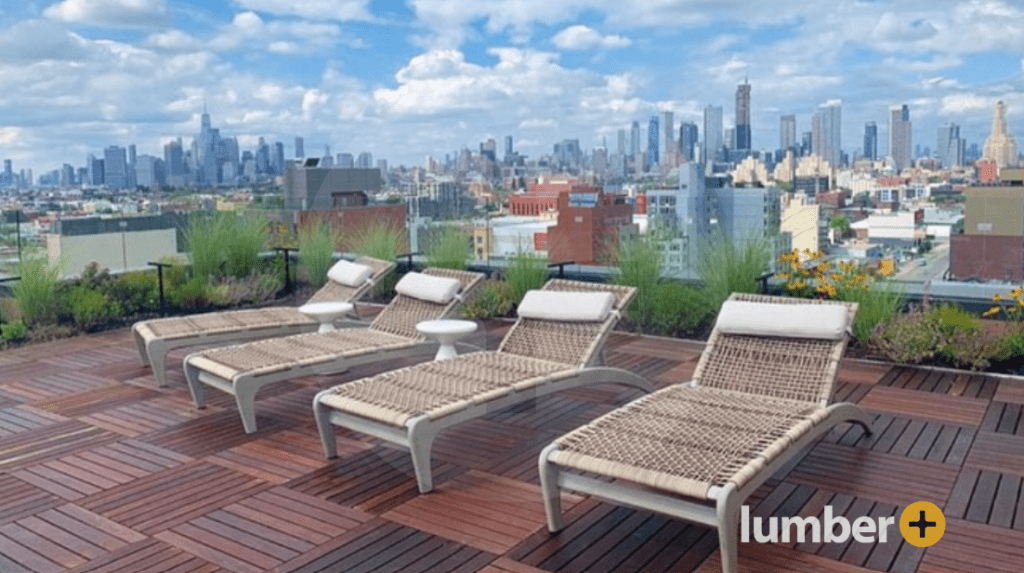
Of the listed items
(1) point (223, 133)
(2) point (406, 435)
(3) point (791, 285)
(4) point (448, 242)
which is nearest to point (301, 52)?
(1) point (223, 133)

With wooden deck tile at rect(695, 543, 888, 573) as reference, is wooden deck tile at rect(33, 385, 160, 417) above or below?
above

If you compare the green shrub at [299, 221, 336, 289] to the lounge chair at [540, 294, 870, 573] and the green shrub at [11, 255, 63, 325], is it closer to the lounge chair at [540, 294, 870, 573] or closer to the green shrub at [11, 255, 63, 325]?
the green shrub at [11, 255, 63, 325]

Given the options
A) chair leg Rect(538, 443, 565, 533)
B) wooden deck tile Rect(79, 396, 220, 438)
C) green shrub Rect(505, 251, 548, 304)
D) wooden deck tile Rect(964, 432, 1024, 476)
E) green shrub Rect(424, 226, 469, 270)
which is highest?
green shrub Rect(424, 226, 469, 270)

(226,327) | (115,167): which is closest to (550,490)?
(226,327)

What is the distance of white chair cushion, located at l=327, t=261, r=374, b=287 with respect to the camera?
20.7 feet

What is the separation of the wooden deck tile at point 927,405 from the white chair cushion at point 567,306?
1490 mm

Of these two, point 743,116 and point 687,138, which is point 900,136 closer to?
point 743,116

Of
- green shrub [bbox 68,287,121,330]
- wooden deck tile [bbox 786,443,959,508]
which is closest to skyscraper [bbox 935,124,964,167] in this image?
wooden deck tile [bbox 786,443,959,508]

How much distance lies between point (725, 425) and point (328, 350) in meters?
2.45

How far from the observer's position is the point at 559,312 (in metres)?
4.74

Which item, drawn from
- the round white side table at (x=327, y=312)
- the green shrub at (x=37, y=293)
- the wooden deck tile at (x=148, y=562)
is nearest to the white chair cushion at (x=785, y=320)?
the wooden deck tile at (x=148, y=562)

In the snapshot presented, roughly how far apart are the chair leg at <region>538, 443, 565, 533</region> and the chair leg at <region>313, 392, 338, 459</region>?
1218mm

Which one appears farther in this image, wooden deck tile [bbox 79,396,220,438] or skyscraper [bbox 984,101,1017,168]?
skyscraper [bbox 984,101,1017,168]

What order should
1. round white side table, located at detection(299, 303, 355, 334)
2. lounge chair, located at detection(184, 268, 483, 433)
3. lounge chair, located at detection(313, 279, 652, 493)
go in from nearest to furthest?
1. lounge chair, located at detection(313, 279, 652, 493)
2. lounge chair, located at detection(184, 268, 483, 433)
3. round white side table, located at detection(299, 303, 355, 334)
